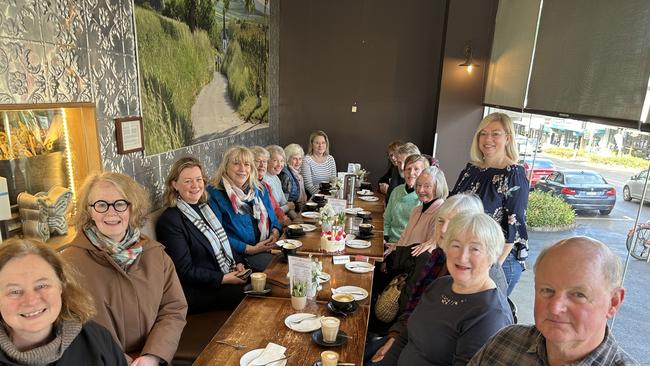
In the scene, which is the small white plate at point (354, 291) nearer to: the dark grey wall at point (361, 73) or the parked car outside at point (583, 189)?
the parked car outside at point (583, 189)

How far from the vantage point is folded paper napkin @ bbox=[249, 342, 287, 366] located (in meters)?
1.51

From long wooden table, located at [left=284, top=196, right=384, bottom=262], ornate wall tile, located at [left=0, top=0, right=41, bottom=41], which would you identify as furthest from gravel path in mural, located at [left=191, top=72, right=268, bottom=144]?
ornate wall tile, located at [left=0, top=0, right=41, bottom=41]

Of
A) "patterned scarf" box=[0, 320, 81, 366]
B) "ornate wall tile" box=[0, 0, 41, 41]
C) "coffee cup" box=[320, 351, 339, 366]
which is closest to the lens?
"patterned scarf" box=[0, 320, 81, 366]

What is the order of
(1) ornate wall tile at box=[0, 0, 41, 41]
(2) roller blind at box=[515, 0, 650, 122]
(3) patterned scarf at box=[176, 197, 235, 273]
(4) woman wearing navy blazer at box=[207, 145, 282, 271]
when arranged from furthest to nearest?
1. (4) woman wearing navy blazer at box=[207, 145, 282, 271]
2. (3) patterned scarf at box=[176, 197, 235, 273]
3. (2) roller blind at box=[515, 0, 650, 122]
4. (1) ornate wall tile at box=[0, 0, 41, 41]

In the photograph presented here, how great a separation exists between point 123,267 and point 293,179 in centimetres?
310

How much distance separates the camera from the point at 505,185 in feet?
8.25

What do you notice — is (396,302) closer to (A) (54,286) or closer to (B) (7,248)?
(A) (54,286)

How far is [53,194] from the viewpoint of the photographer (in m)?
2.00

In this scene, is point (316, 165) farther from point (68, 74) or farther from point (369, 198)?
point (68, 74)

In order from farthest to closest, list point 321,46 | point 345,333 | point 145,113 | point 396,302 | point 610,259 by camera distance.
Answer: point 321,46
point 145,113
point 396,302
point 345,333
point 610,259

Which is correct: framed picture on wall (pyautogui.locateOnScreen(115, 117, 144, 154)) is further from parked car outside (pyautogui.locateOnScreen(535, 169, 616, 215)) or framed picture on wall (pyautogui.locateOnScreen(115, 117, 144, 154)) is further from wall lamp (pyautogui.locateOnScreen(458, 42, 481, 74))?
wall lamp (pyautogui.locateOnScreen(458, 42, 481, 74))

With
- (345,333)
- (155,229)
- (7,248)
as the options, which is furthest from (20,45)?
(345,333)

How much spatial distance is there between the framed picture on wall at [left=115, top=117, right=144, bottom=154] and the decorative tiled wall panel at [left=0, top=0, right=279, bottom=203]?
37 millimetres

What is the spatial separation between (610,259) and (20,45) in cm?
240
